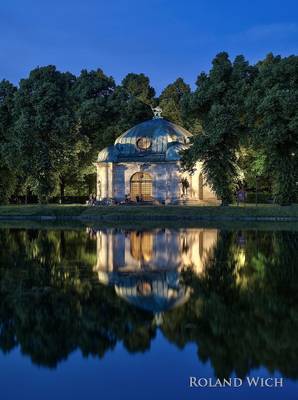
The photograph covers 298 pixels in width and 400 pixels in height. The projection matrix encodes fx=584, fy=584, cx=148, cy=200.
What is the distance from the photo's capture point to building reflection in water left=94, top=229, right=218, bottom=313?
1245cm

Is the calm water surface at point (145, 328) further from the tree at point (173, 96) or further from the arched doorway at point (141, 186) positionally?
the tree at point (173, 96)

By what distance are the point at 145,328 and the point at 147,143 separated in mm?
61857

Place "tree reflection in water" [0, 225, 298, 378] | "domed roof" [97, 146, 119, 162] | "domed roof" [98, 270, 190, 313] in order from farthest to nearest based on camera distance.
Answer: "domed roof" [97, 146, 119, 162] → "domed roof" [98, 270, 190, 313] → "tree reflection in water" [0, 225, 298, 378]

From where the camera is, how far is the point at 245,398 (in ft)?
21.9

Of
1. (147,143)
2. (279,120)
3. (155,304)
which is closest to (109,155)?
(147,143)

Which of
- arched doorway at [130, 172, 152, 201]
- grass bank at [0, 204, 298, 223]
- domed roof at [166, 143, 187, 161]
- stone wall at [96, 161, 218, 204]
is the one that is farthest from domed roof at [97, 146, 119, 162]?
grass bank at [0, 204, 298, 223]

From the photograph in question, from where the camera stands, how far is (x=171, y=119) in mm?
85875

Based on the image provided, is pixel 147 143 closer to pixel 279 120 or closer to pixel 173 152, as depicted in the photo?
pixel 173 152

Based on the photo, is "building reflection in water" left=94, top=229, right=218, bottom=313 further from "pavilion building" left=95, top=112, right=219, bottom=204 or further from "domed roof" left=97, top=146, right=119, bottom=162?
"domed roof" left=97, top=146, right=119, bottom=162

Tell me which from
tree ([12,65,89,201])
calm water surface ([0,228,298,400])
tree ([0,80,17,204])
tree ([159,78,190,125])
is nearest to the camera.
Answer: calm water surface ([0,228,298,400])

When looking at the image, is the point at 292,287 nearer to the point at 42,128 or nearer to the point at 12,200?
the point at 42,128

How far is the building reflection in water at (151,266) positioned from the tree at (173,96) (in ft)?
200

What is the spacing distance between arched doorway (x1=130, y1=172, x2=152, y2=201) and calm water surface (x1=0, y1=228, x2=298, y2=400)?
50286 millimetres

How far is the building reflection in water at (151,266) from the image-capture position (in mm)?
12453
